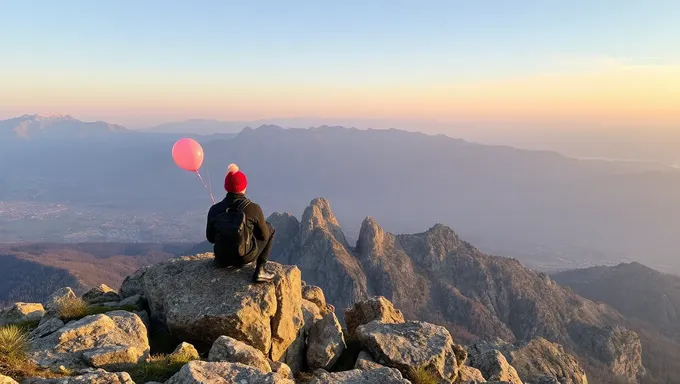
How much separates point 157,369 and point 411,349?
9.25 meters

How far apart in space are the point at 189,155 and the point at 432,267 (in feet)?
590

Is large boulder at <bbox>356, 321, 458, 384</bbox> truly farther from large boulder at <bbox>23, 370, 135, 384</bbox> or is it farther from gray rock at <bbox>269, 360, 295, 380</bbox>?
large boulder at <bbox>23, 370, 135, 384</bbox>

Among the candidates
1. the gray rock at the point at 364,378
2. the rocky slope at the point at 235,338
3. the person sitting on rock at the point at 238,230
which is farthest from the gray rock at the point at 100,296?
the gray rock at the point at 364,378

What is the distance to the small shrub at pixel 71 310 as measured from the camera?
15.2 meters

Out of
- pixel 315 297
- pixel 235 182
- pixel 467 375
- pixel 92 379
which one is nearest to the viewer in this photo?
pixel 92 379

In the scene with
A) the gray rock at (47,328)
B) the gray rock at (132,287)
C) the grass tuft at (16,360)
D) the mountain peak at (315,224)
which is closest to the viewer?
the grass tuft at (16,360)

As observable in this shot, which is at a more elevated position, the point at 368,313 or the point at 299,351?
the point at 299,351

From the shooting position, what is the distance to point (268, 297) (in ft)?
49.6

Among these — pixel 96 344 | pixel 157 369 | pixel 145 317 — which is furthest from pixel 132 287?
pixel 157 369

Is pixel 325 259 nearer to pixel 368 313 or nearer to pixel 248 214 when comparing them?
pixel 368 313

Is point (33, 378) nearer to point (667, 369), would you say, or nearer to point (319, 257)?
point (319, 257)

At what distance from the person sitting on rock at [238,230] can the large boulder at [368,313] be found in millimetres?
7888

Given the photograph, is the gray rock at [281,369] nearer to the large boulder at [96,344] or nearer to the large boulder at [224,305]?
the large boulder at [224,305]

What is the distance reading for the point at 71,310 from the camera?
15492 millimetres
